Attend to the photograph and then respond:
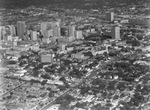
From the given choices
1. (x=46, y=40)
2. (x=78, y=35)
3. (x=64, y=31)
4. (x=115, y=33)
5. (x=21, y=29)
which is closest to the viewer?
(x=46, y=40)

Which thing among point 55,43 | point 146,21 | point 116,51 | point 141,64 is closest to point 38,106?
point 141,64

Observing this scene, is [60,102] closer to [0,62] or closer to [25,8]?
[0,62]

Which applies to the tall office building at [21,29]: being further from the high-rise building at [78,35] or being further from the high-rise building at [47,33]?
→ the high-rise building at [78,35]

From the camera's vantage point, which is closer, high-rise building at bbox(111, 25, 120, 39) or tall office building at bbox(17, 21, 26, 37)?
high-rise building at bbox(111, 25, 120, 39)

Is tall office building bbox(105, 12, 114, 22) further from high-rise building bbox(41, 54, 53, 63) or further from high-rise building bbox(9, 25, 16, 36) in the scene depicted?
high-rise building bbox(41, 54, 53, 63)

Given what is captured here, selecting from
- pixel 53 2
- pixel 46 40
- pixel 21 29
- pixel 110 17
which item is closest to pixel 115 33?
pixel 46 40

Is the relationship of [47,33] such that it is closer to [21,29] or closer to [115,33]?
[21,29]

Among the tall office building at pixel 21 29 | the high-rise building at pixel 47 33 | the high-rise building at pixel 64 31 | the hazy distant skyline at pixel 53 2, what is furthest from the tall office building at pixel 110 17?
the tall office building at pixel 21 29

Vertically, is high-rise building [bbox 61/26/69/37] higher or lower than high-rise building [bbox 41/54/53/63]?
higher

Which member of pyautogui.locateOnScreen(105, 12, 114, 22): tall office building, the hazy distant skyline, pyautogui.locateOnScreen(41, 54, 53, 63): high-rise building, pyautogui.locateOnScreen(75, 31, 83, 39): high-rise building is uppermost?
the hazy distant skyline

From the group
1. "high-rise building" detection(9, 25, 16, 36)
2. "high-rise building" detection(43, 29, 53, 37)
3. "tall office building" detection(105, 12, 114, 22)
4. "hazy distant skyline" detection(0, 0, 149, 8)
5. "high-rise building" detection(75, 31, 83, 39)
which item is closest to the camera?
"high-rise building" detection(75, 31, 83, 39)

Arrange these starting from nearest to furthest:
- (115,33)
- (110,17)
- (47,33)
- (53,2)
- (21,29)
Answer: (115,33), (47,33), (21,29), (110,17), (53,2)

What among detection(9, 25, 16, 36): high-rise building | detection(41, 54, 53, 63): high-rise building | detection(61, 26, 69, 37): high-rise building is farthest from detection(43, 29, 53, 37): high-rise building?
detection(41, 54, 53, 63): high-rise building
